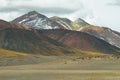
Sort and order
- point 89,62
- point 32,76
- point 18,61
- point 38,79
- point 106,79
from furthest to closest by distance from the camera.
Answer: point 18,61, point 89,62, point 32,76, point 38,79, point 106,79

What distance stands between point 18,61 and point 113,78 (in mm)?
72427

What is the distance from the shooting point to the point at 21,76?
182 ft

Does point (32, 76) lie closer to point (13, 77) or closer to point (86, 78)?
point (13, 77)

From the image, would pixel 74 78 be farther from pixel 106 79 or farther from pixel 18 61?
pixel 18 61

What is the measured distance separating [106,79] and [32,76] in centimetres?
1237

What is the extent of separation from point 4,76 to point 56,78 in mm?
8649

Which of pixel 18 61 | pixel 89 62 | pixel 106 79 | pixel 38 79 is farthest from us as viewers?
pixel 18 61

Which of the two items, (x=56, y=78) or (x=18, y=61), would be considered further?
(x=18, y=61)

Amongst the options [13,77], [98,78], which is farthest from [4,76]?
[98,78]

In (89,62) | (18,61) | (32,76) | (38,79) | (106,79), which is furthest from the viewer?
(18,61)

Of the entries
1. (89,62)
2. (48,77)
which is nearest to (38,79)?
(48,77)

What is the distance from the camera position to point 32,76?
181ft

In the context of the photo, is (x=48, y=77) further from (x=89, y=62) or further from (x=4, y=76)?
(x=89, y=62)

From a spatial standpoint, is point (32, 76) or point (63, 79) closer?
point (63, 79)
